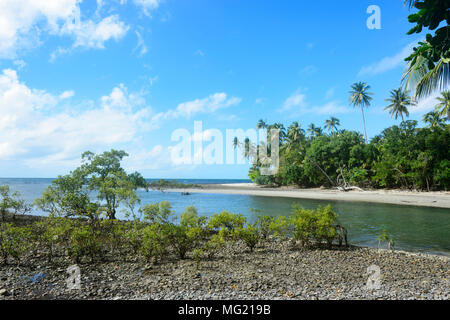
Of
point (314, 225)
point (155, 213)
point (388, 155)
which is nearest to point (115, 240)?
point (155, 213)

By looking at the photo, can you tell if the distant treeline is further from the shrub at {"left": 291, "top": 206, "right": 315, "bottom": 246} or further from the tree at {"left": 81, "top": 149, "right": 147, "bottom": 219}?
the tree at {"left": 81, "top": 149, "right": 147, "bottom": 219}

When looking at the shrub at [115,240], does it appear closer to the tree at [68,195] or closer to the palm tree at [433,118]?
the tree at [68,195]

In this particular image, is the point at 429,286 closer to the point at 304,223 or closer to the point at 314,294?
the point at 314,294

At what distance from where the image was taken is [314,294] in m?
4.71

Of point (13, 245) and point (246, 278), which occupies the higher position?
point (13, 245)

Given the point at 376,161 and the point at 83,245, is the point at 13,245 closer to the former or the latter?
the point at 83,245

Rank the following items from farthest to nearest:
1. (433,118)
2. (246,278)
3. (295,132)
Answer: (295,132) → (433,118) → (246,278)

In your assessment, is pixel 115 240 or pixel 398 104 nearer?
pixel 115 240

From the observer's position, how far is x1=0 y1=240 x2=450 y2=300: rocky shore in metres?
4.87

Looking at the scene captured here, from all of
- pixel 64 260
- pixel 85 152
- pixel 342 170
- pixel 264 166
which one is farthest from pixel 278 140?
pixel 64 260

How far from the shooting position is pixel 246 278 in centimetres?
583

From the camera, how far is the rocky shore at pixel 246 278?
4867 millimetres

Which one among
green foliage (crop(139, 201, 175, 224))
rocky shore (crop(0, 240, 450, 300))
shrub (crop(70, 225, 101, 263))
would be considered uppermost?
green foliage (crop(139, 201, 175, 224))

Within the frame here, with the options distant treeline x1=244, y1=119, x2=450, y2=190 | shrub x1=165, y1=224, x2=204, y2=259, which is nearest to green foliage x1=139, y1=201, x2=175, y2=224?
shrub x1=165, y1=224, x2=204, y2=259
